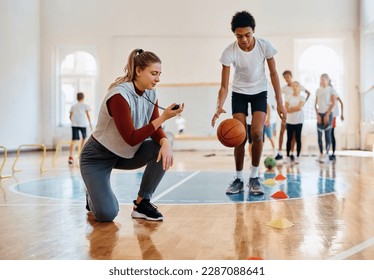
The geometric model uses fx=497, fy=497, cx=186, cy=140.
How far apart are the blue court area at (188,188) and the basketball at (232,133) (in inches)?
16.3

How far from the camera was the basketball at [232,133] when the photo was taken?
3.53m

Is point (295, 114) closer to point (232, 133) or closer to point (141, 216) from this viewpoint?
point (232, 133)

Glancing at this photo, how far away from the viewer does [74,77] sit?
496 inches

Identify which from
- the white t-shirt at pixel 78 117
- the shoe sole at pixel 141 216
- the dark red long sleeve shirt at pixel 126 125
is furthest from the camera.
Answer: the white t-shirt at pixel 78 117

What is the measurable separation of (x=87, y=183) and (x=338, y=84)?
10.4 metres

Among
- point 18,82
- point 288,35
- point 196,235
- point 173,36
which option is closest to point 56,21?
point 18,82

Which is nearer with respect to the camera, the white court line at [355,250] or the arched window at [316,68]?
the white court line at [355,250]

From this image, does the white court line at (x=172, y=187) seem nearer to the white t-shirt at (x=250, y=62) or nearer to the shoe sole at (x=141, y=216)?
the shoe sole at (x=141, y=216)

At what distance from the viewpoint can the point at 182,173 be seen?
5.78 m

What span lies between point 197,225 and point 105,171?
23.2 inches

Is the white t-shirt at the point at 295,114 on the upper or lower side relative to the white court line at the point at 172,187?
upper

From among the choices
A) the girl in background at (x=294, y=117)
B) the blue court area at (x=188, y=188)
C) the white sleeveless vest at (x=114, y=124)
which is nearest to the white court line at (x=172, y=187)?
the blue court area at (x=188, y=188)

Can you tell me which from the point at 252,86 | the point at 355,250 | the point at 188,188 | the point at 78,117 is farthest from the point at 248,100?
the point at 78,117

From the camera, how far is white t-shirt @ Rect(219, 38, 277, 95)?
3.78 m
